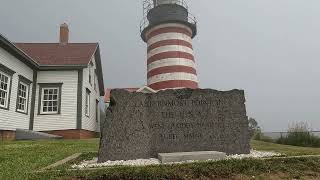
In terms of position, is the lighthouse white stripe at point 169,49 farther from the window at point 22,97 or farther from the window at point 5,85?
the window at point 5,85

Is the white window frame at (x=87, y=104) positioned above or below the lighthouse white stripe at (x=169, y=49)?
below

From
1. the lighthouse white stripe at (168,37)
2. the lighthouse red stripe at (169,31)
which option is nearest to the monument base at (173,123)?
the lighthouse white stripe at (168,37)

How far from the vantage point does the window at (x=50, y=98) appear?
22.0 m

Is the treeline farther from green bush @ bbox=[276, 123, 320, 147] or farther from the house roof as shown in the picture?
the house roof

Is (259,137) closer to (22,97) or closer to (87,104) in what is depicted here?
(87,104)

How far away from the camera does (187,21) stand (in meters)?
26.7

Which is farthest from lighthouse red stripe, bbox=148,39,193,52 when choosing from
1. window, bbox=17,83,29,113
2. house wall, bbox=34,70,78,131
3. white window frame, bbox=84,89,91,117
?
window, bbox=17,83,29,113

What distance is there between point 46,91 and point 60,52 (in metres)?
3.66

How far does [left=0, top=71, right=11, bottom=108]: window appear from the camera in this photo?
18.3 m

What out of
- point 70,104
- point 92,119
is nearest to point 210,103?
point 70,104

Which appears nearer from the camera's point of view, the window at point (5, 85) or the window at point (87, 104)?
the window at point (5, 85)

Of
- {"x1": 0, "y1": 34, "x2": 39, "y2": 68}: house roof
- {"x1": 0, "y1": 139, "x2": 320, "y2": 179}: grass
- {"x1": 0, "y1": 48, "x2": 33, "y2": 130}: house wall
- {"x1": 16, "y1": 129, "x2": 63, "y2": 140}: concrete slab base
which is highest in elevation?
{"x1": 0, "y1": 34, "x2": 39, "y2": 68}: house roof

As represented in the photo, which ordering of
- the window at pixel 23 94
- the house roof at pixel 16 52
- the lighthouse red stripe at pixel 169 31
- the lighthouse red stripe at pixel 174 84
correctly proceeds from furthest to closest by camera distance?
the lighthouse red stripe at pixel 169 31, the lighthouse red stripe at pixel 174 84, the window at pixel 23 94, the house roof at pixel 16 52

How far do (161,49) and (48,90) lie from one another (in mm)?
8228
